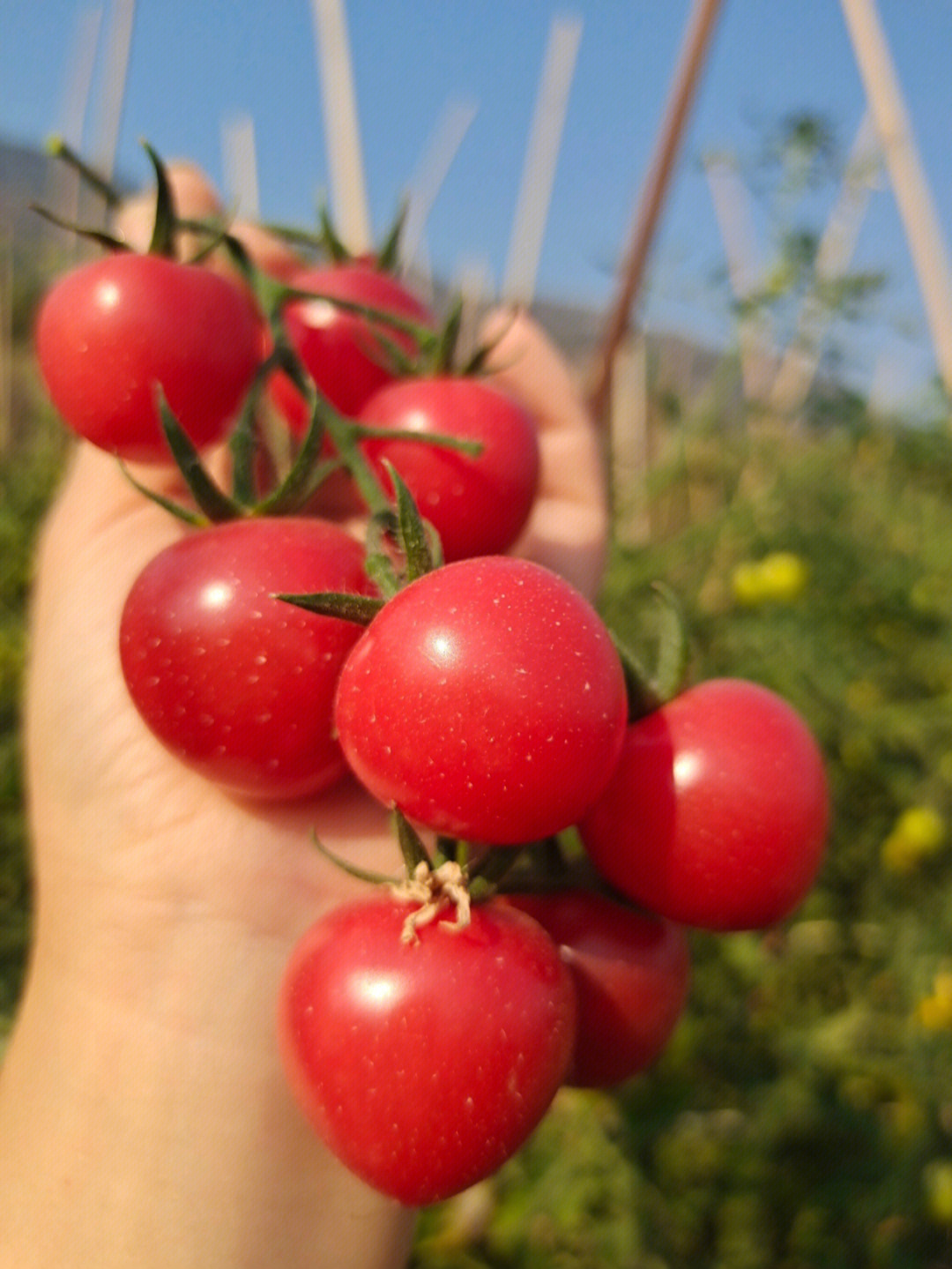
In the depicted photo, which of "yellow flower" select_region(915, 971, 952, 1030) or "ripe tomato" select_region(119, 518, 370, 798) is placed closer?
"ripe tomato" select_region(119, 518, 370, 798)

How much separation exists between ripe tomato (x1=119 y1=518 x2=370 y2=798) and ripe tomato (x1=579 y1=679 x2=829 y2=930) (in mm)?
165

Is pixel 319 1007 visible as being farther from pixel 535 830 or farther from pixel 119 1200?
pixel 119 1200

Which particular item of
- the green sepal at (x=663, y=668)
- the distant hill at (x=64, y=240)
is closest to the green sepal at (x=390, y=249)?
the green sepal at (x=663, y=668)

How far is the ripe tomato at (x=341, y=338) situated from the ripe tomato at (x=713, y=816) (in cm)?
38

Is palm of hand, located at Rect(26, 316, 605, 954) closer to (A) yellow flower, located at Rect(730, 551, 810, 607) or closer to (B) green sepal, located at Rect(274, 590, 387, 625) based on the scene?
(B) green sepal, located at Rect(274, 590, 387, 625)

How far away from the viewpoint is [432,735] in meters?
0.39

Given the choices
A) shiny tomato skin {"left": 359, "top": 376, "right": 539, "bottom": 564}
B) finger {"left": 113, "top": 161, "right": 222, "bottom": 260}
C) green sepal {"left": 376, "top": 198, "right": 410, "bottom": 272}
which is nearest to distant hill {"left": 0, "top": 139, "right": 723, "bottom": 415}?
finger {"left": 113, "top": 161, "right": 222, "bottom": 260}

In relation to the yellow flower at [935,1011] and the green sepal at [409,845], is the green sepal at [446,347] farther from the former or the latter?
the yellow flower at [935,1011]

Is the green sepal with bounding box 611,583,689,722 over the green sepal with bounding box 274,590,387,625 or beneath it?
beneath

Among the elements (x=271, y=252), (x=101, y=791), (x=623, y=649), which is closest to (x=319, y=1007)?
(x=623, y=649)

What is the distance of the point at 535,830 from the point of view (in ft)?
1.33

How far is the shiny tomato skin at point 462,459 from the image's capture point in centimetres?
61

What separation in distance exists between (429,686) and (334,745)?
14cm

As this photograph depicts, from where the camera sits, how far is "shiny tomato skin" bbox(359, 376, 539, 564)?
0.61 m
